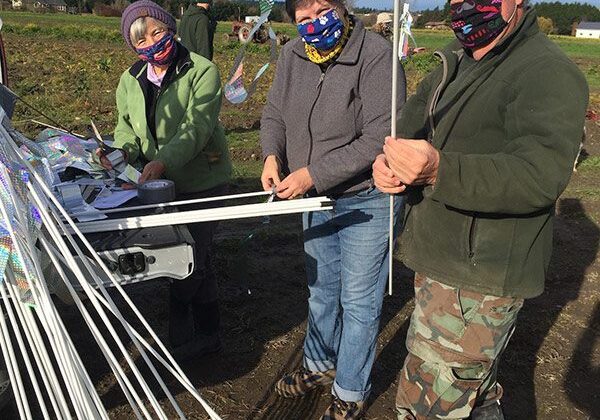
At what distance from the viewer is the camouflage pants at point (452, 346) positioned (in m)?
1.88

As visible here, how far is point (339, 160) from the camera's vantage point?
2318 millimetres

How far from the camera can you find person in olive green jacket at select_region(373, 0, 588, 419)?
1559 millimetres

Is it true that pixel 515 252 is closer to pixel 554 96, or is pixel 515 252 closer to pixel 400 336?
pixel 554 96

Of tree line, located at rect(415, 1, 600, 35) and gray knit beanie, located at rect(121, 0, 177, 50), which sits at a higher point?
gray knit beanie, located at rect(121, 0, 177, 50)

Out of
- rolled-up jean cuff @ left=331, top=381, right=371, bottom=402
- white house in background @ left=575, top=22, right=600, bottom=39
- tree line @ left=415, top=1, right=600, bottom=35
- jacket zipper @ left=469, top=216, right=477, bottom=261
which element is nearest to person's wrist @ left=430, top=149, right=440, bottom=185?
jacket zipper @ left=469, top=216, right=477, bottom=261

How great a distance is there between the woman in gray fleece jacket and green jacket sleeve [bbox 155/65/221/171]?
288mm

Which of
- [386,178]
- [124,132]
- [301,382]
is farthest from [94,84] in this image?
[386,178]

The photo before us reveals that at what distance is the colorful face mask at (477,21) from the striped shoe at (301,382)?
1810 millimetres

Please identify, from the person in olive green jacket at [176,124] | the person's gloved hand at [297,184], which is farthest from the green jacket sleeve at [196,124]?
the person's gloved hand at [297,184]

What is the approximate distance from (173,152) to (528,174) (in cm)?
166

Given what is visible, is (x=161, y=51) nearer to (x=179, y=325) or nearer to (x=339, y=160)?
(x=339, y=160)

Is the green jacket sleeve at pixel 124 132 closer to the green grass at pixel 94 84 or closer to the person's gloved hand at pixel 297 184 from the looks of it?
the person's gloved hand at pixel 297 184

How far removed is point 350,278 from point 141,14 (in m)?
1.53

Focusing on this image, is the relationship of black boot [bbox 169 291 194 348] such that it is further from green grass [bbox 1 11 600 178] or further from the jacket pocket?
green grass [bbox 1 11 600 178]
